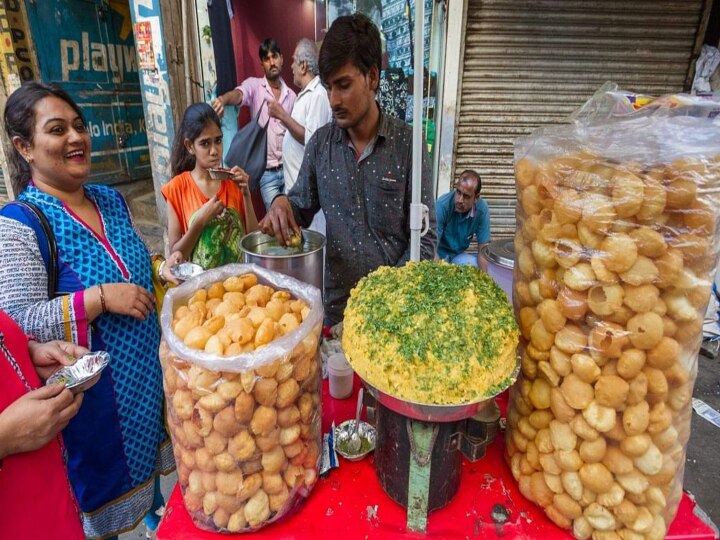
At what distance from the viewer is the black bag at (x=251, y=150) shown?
13.2 feet

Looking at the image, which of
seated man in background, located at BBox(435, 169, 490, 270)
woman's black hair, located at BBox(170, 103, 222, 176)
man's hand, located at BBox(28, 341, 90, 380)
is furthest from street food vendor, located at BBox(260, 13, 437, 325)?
seated man in background, located at BBox(435, 169, 490, 270)

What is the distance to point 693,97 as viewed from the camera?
1.00 metres

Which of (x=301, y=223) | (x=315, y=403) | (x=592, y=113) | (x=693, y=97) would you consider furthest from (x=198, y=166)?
(x=693, y=97)

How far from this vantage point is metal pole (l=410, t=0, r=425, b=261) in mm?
1283

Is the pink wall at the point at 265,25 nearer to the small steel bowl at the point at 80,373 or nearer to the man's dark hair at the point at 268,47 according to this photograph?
the man's dark hair at the point at 268,47

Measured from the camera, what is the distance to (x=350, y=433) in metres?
1.33

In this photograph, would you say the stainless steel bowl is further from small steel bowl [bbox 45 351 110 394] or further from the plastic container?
small steel bowl [bbox 45 351 110 394]

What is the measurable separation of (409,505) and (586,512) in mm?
420

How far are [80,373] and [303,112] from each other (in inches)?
117

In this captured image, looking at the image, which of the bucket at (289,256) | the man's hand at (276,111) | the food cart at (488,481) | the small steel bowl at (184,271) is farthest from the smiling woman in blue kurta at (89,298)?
the man's hand at (276,111)

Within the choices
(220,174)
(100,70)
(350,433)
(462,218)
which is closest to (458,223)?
(462,218)

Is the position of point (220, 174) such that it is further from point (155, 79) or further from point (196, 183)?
point (155, 79)

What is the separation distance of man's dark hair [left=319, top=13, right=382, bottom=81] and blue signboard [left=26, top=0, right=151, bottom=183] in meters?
5.18

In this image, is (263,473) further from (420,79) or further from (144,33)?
(144,33)
